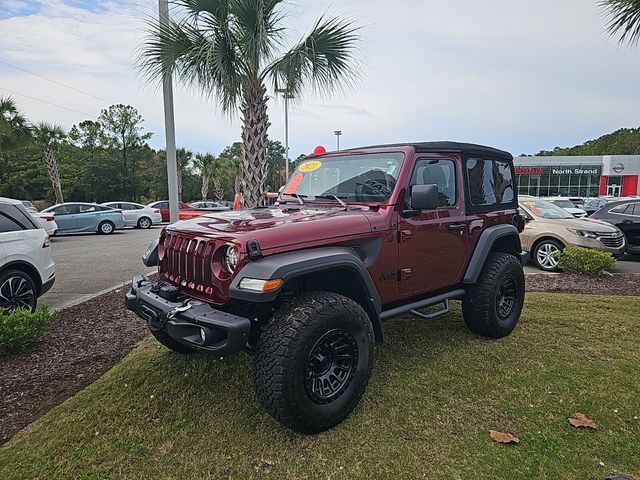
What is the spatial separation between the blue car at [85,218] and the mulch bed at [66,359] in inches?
495

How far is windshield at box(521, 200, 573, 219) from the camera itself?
9.41 metres

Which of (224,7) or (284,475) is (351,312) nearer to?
(284,475)

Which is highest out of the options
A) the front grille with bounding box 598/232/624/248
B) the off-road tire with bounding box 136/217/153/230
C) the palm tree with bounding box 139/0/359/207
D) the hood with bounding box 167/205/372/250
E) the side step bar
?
the palm tree with bounding box 139/0/359/207

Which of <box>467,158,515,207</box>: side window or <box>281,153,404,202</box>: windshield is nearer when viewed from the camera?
<box>281,153,404,202</box>: windshield

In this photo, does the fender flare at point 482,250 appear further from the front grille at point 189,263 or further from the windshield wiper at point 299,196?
the front grille at point 189,263

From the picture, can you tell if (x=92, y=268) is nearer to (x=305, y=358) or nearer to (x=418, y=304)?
(x=418, y=304)

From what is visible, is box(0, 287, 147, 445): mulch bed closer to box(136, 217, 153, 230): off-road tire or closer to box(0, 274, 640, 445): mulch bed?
box(0, 274, 640, 445): mulch bed

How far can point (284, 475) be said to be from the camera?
252 centimetres

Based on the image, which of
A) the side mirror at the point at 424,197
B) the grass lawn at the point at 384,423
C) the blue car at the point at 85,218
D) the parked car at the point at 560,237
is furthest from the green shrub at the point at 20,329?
the blue car at the point at 85,218

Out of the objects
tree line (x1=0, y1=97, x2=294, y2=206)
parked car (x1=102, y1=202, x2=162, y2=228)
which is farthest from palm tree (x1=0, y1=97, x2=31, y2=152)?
tree line (x1=0, y1=97, x2=294, y2=206)

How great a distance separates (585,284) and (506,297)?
3601 mm

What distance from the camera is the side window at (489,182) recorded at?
4.27 metres

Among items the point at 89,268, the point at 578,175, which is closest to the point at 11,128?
the point at 89,268

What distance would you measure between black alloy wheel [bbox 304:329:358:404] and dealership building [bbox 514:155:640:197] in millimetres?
48102
